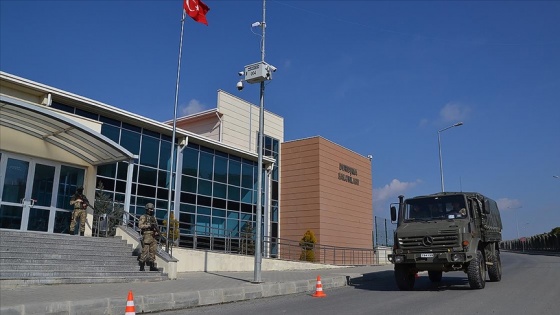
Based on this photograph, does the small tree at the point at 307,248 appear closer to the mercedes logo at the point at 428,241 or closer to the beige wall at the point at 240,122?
→ the beige wall at the point at 240,122

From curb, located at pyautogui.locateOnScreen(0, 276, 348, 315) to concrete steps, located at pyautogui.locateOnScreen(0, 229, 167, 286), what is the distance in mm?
3173

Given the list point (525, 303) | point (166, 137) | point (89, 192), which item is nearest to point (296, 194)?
point (166, 137)

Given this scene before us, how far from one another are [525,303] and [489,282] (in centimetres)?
540

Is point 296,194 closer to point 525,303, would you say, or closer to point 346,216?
point 346,216

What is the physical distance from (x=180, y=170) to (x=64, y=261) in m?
11.6

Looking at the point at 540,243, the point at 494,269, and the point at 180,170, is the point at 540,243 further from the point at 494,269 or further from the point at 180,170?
the point at 180,170

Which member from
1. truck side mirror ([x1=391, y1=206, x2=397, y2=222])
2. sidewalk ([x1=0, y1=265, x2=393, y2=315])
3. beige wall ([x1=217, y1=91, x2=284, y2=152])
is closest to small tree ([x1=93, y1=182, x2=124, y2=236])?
sidewalk ([x1=0, y1=265, x2=393, y2=315])

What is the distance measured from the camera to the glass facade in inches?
814

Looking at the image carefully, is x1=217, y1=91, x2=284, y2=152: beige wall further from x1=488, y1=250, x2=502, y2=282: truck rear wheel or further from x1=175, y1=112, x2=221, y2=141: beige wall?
x1=488, y1=250, x2=502, y2=282: truck rear wheel

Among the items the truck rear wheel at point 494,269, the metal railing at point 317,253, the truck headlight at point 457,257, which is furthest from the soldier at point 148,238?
the metal railing at point 317,253

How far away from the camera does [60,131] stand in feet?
48.0

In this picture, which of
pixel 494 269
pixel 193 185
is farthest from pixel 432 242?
pixel 193 185

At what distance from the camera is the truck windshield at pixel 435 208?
13336mm

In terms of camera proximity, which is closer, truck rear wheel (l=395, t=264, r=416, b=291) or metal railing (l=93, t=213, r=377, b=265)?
truck rear wheel (l=395, t=264, r=416, b=291)
